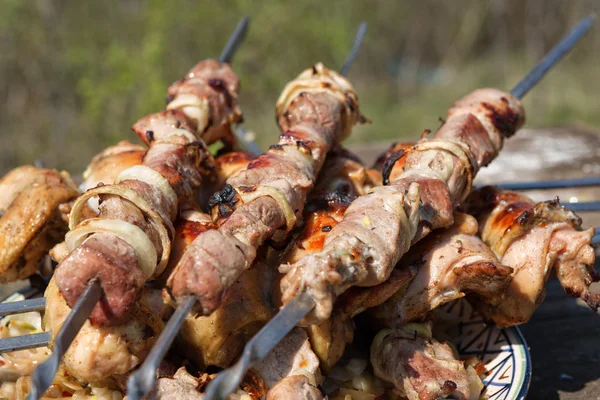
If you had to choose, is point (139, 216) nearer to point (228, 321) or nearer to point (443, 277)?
point (228, 321)

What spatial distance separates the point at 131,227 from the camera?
6.93ft

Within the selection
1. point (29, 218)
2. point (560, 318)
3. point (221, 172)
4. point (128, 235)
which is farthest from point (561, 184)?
point (29, 218)

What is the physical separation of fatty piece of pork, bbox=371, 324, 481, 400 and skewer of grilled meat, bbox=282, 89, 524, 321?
16.9 inches

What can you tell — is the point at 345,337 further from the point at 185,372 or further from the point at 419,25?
the point at 419,25

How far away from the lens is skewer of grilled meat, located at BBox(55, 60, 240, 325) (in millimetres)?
1983

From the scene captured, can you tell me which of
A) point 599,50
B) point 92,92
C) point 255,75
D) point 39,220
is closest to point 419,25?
point 599,50

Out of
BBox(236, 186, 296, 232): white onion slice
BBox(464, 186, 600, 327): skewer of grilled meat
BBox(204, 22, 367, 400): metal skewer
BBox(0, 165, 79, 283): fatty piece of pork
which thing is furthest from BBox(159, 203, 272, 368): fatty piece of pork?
BBox(464, 186, 600, 327): skewer of grilled meat

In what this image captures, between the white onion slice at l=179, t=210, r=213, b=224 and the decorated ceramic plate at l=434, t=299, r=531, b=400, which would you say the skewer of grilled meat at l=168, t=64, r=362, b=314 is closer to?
the white onion slice at l=179, t=210, r=213, b=224

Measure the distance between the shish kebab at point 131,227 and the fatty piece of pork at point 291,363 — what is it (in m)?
0.55

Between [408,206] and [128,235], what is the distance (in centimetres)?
107

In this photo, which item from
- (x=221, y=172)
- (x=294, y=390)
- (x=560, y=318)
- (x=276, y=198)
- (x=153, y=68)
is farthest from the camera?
(x=153, y=68)

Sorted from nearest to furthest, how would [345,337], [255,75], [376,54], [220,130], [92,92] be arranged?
[345,337]
[220,130]
[92,92]
[255,75]
[376,54]

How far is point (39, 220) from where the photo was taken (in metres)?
2.86

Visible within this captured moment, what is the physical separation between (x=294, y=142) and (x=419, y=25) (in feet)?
38.1
